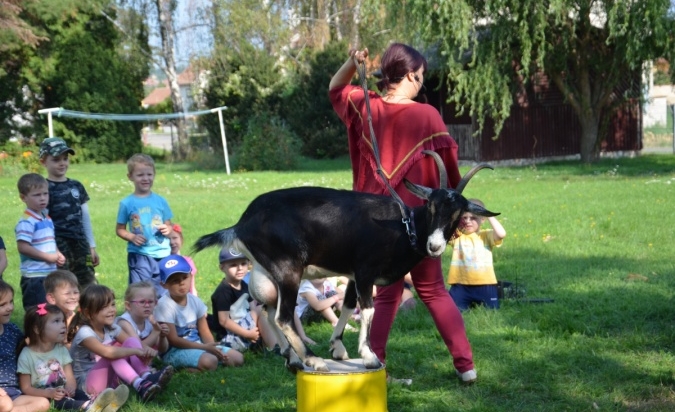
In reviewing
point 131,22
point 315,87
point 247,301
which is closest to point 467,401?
point 247,301

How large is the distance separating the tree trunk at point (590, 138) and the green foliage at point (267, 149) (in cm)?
959

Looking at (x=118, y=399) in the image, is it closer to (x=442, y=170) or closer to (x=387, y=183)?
(x=387, y=183)

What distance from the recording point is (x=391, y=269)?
5.15m

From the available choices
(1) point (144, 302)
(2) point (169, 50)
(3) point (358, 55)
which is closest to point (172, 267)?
(1) point (144, 302)

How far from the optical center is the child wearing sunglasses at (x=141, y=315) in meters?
6.38

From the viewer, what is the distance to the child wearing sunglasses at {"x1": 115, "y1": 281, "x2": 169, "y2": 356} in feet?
20.9

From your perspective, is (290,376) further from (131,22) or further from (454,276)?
(131,22)

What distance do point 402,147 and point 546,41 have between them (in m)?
20.6

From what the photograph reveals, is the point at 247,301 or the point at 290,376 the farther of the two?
the point at 247,301

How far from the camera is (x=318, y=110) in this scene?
124 feet

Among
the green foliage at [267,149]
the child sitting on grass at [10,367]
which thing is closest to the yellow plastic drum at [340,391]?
the child sitting on grass at [10,367]

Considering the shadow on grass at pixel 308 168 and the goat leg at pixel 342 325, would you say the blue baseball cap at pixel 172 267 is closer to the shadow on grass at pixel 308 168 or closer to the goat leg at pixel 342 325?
the goat leg at pixel 342 325

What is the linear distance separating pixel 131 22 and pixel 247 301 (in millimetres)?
38339

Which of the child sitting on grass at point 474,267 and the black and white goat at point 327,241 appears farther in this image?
the child sitting on grass at point 474,267
